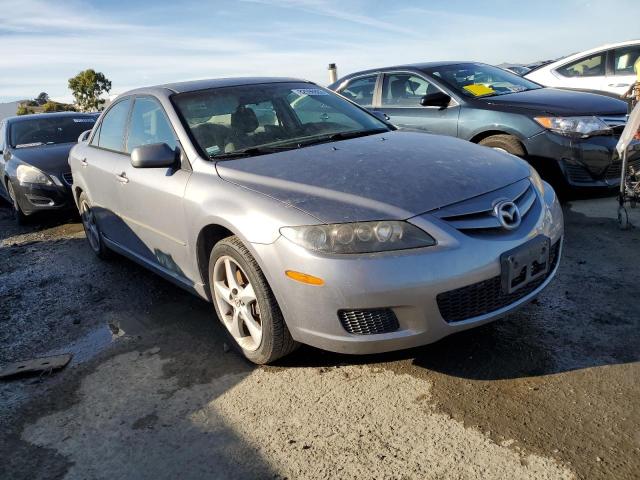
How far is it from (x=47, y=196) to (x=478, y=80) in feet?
17.4

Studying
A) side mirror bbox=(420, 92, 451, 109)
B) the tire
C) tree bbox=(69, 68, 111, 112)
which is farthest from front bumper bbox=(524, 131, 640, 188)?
tree bbox=(69, 68, 111, 112)

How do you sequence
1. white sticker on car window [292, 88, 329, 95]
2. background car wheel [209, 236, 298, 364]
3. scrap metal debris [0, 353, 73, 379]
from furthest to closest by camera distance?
white sticker on car window [292, 88, 329, 95] < scrap metal debris [0, 353, 73, 379] < background car wheel [209, 236, 298, 364]

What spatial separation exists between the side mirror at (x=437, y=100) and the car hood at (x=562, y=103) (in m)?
0.40

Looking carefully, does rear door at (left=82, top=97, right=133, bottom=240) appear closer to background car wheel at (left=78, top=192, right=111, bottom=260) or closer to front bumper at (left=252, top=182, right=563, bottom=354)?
background car wheel at (left=78, top=192, right=111, bottom=260)

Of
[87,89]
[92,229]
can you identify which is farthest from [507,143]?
[87,89]

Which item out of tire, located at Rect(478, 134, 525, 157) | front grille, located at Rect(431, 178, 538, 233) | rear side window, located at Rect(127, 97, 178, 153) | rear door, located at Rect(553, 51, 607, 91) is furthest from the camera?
rear door, located at Rect(553, 51, 607, 91)

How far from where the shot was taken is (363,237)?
232 cm

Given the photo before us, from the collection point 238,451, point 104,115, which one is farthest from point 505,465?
point 104,115

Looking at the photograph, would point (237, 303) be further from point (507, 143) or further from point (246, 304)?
point (507, 143)

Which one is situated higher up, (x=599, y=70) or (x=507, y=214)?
(x=599, y=70)

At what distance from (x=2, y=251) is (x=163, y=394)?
437 centimetres

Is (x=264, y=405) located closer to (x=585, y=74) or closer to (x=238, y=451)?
(x=238, y=451)

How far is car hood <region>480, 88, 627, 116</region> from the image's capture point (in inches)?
200

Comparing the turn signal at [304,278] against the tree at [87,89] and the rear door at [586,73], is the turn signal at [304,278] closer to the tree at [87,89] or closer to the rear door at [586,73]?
the rear door at [586,73]
